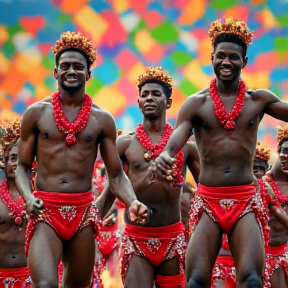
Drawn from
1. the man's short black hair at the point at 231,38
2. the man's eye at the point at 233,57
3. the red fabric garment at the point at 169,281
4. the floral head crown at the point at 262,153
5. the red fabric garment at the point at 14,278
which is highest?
the man's short black hair at the point at 231,38

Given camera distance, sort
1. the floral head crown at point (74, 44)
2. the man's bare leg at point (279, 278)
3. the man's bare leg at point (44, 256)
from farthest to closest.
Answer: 1. the man's bare leg at point (279, 278)
2. the floral head crown at point (74, 44)
3. the man's bare leg at point (44, 256)

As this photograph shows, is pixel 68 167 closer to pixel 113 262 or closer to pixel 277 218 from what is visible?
pixel 277 218

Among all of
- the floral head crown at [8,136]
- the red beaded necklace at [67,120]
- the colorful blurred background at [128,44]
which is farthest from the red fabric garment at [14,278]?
the colorful blurred background at [128,44]

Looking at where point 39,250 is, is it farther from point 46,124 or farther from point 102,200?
point 102,200

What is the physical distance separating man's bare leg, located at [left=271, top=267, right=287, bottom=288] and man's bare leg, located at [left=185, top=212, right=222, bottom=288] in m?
2.56

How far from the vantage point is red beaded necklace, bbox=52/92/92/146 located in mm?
5535

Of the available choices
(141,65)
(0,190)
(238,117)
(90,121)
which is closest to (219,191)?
(238,117)

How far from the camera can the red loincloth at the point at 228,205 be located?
5.47 metres

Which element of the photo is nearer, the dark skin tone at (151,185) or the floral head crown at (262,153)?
the dark skin tone at (151,185)

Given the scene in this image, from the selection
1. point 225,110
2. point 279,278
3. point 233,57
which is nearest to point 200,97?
point 225,110

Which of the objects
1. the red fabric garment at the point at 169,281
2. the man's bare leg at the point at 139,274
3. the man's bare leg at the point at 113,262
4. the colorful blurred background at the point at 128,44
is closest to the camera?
the man's bare leg at the point at 139,274

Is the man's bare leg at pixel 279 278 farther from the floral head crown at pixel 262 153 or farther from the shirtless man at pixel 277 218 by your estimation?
the floral head crown at pixel 262 153

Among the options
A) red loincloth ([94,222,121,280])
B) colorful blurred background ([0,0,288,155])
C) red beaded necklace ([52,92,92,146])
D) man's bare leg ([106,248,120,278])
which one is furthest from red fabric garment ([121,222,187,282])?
colorful blurred background ([0,0,288,155])

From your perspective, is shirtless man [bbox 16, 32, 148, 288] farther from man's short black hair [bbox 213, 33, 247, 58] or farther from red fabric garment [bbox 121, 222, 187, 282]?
man's short black hair [bbox 213, 33, 247, 58]
